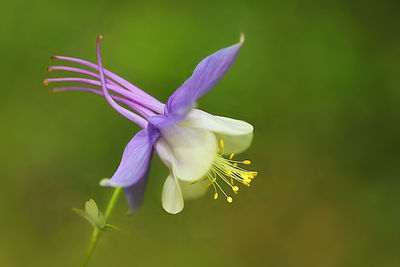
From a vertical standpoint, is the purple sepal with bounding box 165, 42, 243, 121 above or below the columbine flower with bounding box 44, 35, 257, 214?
above

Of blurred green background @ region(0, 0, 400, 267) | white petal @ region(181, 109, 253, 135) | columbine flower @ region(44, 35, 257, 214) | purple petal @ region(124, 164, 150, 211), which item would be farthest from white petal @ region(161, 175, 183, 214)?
blurred green background @ region(0, 0, 400, 267)

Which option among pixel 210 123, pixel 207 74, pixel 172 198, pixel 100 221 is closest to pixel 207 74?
pixel 207 74

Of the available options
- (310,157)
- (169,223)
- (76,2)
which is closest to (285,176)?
(310,157)

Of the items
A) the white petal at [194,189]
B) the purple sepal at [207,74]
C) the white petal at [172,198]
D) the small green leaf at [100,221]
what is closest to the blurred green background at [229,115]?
the white petal at [194,189]

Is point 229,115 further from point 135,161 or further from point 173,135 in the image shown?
point 135,161

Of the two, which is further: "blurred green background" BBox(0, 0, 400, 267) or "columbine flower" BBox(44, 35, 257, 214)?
"blurred green background" BBox(0, 0, 400, 267)

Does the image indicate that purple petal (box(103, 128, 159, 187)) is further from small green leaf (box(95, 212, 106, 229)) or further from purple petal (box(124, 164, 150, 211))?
small green leaf (box(95, 212, 106, 229))
